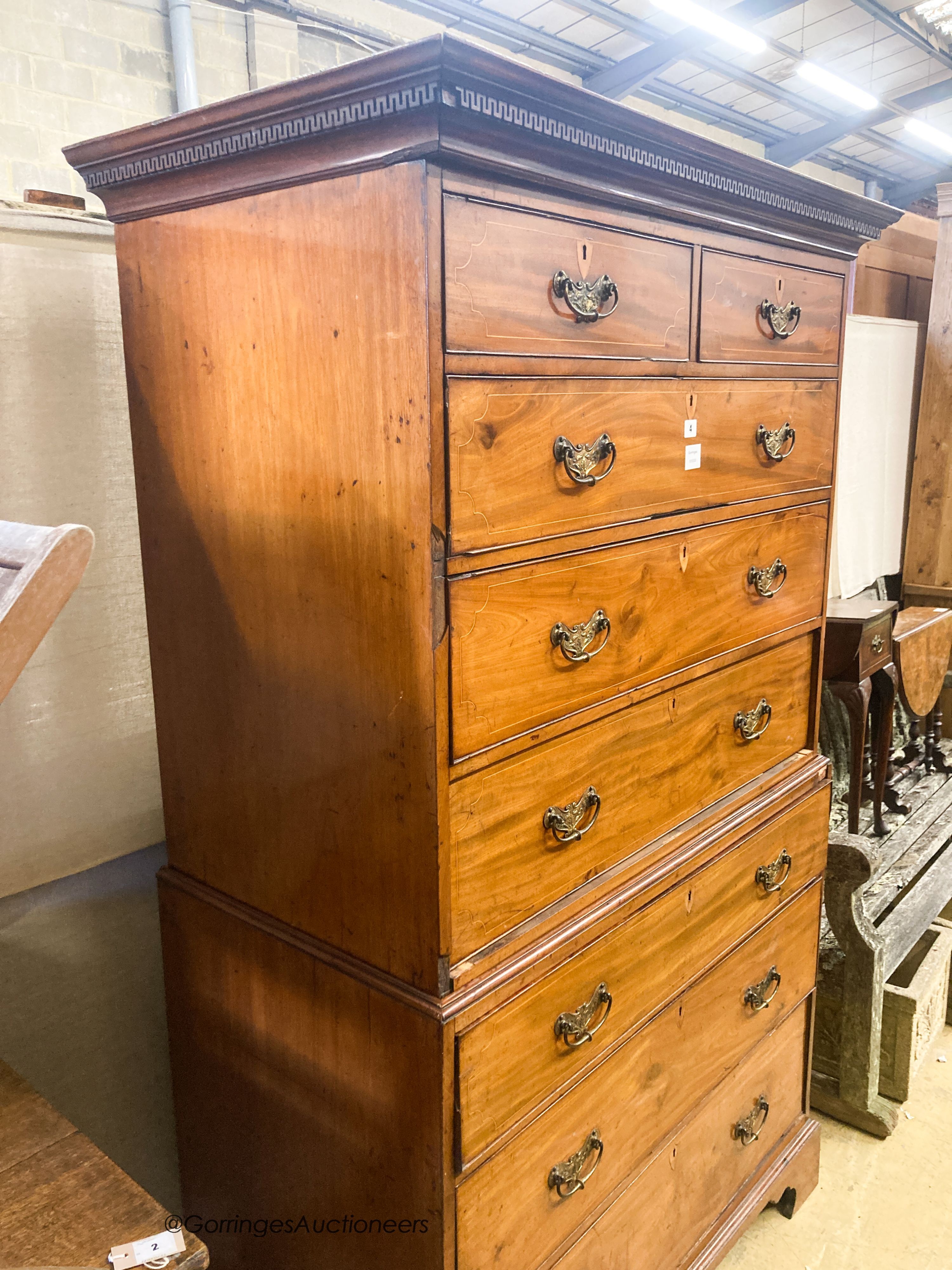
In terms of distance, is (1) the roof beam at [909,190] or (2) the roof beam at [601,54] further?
(1) the roof beam at [909,190]

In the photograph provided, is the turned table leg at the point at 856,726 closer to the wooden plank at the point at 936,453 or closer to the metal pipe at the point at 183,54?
A: the wooden plank at the point at 936,453

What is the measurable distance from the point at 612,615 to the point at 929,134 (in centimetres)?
867

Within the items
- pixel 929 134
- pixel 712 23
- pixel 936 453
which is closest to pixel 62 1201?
pixel 936 453

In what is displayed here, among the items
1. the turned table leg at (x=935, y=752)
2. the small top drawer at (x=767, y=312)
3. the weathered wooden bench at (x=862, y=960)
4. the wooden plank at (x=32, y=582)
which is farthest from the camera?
the turned table leg at (x=935, y=752)

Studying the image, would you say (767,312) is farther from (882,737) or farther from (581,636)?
(882,737)

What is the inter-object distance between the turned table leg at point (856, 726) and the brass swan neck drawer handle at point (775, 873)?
1178mm

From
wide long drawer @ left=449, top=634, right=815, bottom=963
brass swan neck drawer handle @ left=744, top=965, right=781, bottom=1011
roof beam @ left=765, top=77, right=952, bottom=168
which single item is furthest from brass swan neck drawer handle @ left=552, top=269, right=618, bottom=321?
roof beam @ left=765, top=77, right=952, bottom=168

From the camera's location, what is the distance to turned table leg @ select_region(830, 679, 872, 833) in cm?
287

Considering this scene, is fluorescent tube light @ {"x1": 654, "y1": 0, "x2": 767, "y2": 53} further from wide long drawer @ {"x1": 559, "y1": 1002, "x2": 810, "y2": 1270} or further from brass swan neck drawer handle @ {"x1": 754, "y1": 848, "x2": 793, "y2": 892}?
wide long drawer @ {"x1": 559, "y1": 1002, "x2": 810, "y2": 1270}

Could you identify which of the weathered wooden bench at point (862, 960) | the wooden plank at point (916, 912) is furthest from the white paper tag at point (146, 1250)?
the wooden plank at point (916, 912)

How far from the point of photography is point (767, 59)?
645 cm

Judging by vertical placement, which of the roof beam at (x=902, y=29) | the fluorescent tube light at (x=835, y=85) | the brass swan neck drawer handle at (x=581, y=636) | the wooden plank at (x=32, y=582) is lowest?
the brass swan neck drawer handle at (x=581, y=636)

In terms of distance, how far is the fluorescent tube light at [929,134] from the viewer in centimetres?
780

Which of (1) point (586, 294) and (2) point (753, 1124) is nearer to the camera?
(1) point (586, 294)
